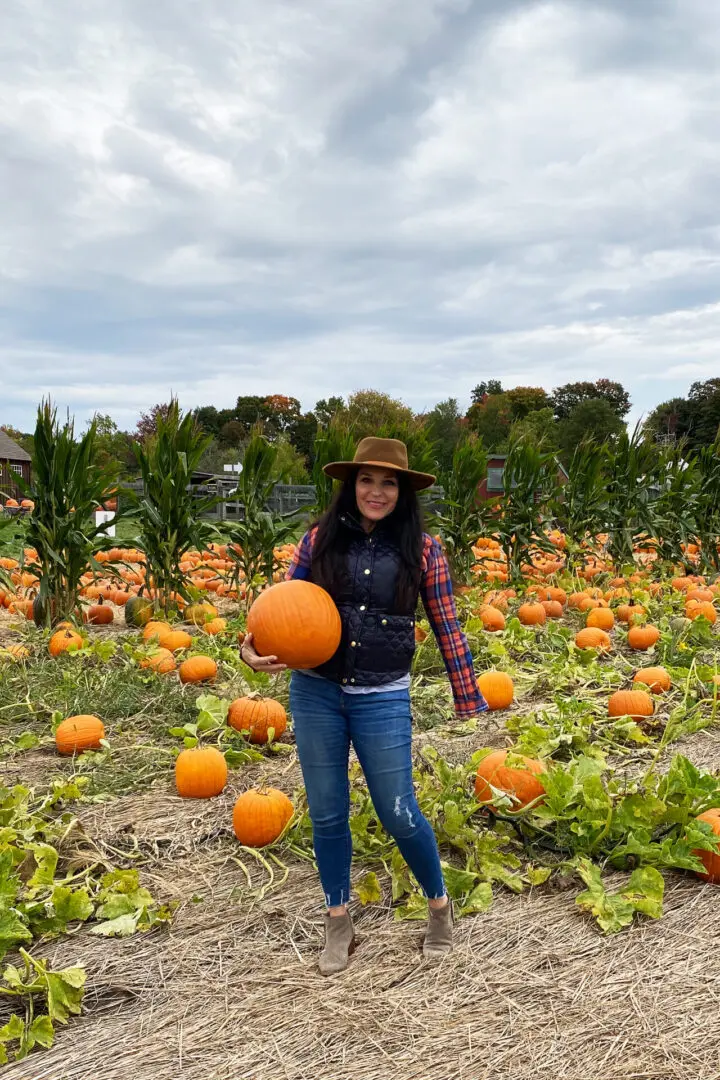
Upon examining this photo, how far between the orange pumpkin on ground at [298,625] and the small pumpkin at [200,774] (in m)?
1.44

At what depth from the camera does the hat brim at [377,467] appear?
270 cm

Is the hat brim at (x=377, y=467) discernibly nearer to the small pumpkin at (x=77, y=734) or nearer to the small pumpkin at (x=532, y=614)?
the small pumpkin at (x=77, y=734)

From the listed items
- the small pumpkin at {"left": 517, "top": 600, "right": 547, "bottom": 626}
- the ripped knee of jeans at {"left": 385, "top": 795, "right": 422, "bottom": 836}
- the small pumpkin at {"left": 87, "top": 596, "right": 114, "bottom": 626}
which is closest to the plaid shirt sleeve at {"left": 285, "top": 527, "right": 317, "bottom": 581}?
the ripped knee of jeans at {"left": 385, "top": 795, "right": 422, "bottom": 836}

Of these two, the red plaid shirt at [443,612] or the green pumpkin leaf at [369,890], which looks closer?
the red plaid shirt at [443,612]

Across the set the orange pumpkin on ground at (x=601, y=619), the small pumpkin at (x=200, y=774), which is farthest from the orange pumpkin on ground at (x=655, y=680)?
the small pumpkin at (x=200, y=774)

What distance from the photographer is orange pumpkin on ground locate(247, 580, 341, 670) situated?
8.41ft

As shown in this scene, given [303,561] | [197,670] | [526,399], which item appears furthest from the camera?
[526,399]

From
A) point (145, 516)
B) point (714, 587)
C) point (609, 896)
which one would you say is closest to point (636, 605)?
point (714, 587)

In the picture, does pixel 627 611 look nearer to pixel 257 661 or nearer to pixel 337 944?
pixel 337 944

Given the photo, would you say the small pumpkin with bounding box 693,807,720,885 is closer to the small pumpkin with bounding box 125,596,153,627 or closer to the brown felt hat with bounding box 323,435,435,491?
the brown felt hat with bounding box 323,435,435,491

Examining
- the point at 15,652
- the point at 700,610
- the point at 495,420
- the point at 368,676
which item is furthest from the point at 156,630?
the point at 495,420

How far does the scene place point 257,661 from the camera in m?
2.61

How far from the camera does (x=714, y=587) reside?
9.23 m

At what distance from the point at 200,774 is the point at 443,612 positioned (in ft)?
5.66
